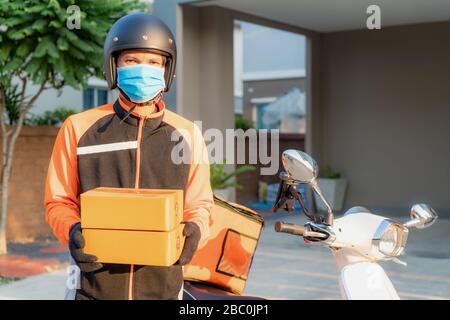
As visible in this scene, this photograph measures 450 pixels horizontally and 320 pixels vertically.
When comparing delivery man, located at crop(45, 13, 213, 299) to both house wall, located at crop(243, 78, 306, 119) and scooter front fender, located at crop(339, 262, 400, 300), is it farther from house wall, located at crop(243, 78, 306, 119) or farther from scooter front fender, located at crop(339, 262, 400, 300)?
house wall, located at crop(243, 78, 306, 119)

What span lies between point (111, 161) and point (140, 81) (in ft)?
0.94

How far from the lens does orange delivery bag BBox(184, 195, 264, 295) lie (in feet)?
8.36

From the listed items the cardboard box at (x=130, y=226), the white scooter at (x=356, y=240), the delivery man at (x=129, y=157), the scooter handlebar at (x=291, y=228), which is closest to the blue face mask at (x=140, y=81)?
the delivery man at (x=129, y=157)

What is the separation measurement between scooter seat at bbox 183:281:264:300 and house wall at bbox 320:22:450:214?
27.3 feet

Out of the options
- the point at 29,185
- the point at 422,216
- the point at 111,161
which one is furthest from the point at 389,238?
the point at 29,185

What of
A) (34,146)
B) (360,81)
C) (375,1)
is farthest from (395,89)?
(34,146)

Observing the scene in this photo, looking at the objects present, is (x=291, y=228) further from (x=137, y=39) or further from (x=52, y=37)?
(x=52, y=37)

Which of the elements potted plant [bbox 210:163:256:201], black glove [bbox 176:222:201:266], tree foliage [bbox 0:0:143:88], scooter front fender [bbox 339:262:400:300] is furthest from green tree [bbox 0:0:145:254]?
scooter front fender [bbox 339:262:400:300]

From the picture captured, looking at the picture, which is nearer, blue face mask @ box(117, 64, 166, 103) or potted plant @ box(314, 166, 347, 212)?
blue face mask @ box(117, 64, 166, 103)

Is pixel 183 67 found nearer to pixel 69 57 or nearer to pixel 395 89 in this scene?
pixel 69 57

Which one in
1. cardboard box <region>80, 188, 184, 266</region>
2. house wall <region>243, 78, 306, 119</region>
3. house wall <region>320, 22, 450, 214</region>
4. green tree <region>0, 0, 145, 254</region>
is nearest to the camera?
cardboard box <region>80, 188, 184, 266</region>

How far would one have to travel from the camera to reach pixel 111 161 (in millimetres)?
2252

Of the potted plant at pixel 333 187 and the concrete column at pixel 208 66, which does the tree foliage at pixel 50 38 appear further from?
the potted plant at pixel 333 187

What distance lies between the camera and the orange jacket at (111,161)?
2.24 meters
